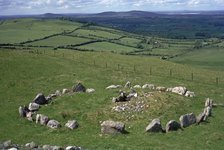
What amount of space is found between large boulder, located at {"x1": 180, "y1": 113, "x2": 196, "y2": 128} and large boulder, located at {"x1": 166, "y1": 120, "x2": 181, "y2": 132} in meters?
0.66

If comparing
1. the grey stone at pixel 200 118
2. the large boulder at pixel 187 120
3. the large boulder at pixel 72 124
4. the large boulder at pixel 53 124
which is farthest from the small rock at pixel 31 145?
the grey stone at pixel 200 118

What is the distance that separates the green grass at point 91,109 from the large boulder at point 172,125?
662mm

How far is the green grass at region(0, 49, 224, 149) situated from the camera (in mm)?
30906

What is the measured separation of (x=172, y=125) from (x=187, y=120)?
206 cm

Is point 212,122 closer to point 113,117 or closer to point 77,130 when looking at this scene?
point 113,117

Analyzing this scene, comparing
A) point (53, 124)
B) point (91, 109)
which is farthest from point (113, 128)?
point (53, 124)

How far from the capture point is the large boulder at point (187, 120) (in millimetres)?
34094

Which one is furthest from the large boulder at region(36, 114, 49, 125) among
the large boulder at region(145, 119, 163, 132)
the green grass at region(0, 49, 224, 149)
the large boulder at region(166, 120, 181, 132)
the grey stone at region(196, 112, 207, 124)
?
the grey stone at region(196, 112, 207, 124)

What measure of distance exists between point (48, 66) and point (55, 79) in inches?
309

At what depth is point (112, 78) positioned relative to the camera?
5838cm

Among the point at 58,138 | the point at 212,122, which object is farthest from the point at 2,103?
the point at 212,122

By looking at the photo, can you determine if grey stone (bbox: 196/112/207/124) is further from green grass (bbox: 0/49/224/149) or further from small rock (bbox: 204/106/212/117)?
small rock (bbox: 204/106/212/117)

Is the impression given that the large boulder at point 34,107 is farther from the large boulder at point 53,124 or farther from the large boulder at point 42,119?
the large boulder at point 53,124

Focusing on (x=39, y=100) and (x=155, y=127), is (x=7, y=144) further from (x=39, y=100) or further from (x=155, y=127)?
(x=155, y=127)
